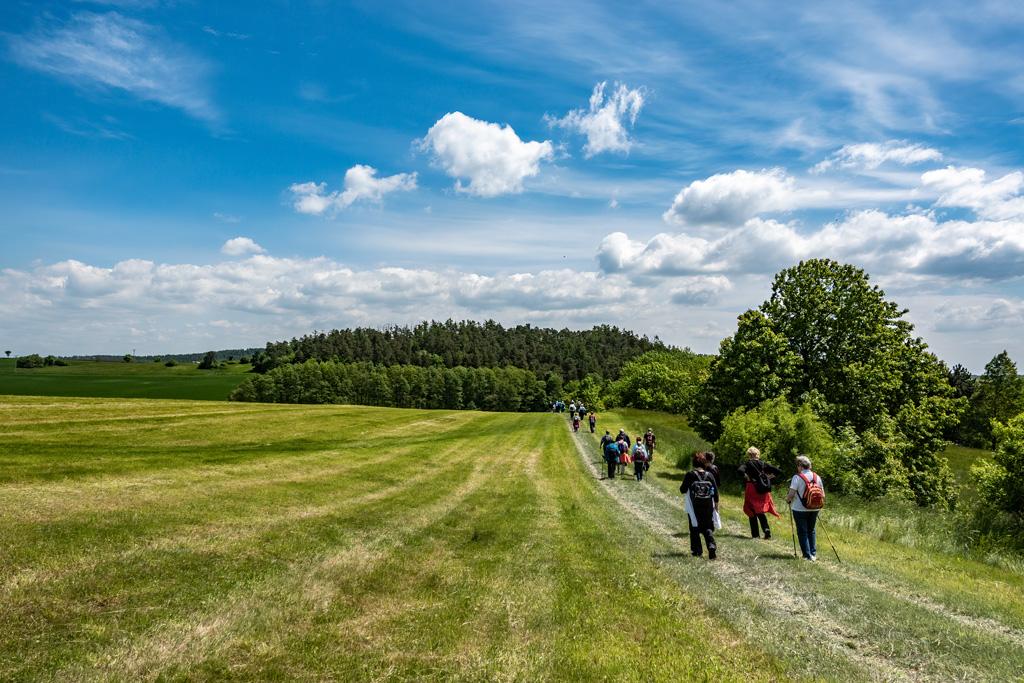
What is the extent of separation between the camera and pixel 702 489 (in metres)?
11.0

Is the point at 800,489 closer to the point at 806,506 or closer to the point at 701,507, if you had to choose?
the point at 806,506

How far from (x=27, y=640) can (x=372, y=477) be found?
15665mm

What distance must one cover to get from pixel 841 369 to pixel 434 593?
3126 cm

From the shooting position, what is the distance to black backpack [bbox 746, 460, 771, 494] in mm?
12555

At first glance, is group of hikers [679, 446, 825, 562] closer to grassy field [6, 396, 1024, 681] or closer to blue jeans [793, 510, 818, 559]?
blue jeans [793, 510, 818, 559]

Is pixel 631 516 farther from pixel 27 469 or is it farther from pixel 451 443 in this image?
pixel 451 443

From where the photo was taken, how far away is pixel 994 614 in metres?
8.06

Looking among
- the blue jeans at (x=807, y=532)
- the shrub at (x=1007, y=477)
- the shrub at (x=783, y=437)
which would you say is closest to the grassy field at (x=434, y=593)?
the blue jeans at (x=807, y=532)

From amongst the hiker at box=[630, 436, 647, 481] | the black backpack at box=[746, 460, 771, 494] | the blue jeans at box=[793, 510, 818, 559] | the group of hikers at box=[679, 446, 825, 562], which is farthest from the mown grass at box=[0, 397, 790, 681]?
the hiker at box=[630, 436, 647, 481]

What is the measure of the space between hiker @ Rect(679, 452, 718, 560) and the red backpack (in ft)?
6.05

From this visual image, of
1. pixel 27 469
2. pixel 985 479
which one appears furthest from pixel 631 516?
pixel 985 479

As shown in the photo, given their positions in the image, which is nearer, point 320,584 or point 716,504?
point 320,584

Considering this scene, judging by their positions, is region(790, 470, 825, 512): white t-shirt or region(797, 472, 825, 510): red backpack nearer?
region(797, 472, 825, 510): red backpack

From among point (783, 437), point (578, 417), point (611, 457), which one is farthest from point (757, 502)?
point (578, 417)
